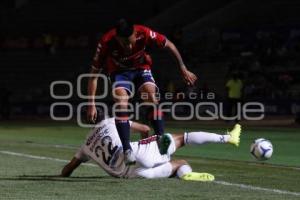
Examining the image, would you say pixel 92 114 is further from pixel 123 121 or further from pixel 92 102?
pixel 123 121

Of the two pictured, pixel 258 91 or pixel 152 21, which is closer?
pixel 258 91

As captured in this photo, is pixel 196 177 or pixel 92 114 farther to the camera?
pixel 92 114

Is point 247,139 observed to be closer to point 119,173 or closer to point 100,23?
point 119,173

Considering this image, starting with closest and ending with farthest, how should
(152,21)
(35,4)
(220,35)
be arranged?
(220,35) → (152,21) → (35,4)

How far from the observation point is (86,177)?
1105cm

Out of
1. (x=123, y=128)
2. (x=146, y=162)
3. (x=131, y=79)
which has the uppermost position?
(x=131, y=79)

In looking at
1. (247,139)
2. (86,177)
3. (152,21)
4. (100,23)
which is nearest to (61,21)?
(100,23)

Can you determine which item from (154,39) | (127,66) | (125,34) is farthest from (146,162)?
(154,39)

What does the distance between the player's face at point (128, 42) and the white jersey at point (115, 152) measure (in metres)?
1.12

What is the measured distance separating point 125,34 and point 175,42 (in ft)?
106

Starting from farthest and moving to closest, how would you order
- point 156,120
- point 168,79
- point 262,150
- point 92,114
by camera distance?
1. point 168,79
2. point 156,120
3. point 262,150
4. point 92,114

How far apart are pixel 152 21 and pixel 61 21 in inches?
256

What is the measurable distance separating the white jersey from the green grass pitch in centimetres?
17

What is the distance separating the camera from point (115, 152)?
10.3 meters
